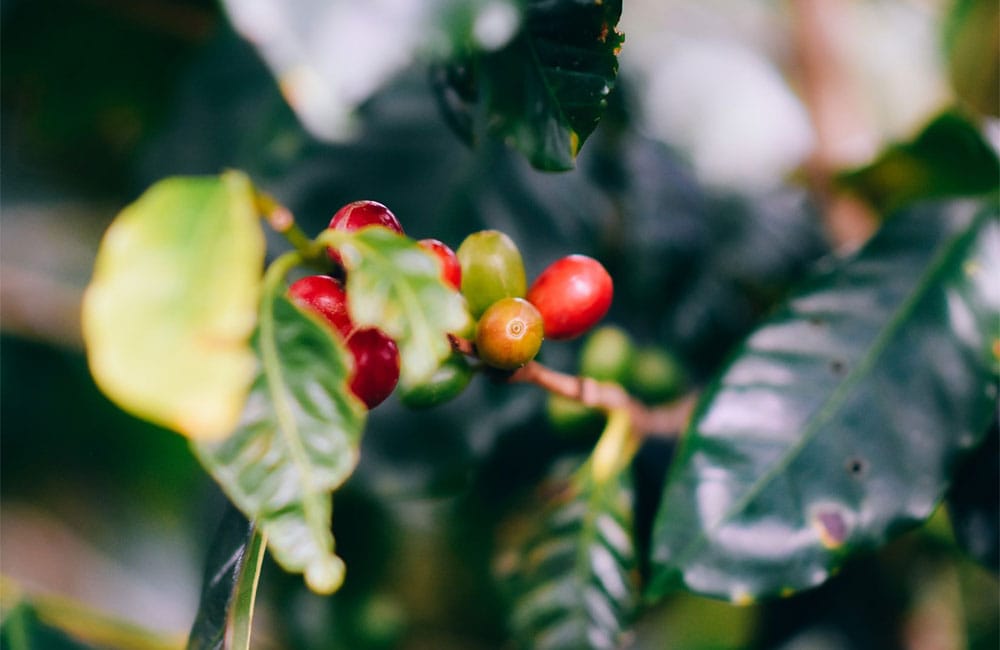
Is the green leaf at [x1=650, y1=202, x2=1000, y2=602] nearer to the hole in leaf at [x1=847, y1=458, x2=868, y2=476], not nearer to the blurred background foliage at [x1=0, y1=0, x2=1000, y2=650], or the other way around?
the hole in leaf at [x1=847, y1=458, x2=868, y2=476]

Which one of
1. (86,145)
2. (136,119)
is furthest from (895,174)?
(86,145)

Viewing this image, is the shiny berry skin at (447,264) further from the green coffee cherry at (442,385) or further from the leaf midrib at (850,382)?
the leaf midrib at (850,382)

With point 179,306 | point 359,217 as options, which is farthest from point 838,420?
point 179,306

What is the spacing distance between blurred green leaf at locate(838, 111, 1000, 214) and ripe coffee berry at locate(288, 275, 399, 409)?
734 mm

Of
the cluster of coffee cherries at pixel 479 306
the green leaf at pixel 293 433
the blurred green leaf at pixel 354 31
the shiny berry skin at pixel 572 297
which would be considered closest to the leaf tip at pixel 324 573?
the green leaf at pixel 293 433

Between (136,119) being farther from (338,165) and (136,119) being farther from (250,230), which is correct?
(250,230)

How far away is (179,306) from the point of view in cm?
33

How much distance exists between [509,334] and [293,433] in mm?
151

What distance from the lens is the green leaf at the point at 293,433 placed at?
0.38m

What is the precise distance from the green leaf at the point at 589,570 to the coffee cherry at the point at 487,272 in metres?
0.27

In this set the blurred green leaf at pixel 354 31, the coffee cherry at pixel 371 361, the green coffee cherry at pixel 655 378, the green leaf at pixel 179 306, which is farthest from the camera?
the green coffee cherry at pixel 655 378

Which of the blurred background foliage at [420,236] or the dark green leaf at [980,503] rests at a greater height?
the blurred background foliage at [420,236]

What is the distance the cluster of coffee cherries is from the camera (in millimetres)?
470

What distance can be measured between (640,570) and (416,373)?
0.58 m
